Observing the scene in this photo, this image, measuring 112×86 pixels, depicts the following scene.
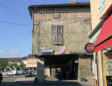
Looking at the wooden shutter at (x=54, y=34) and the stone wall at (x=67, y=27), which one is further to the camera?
the stone wall at (x=67, y=27)

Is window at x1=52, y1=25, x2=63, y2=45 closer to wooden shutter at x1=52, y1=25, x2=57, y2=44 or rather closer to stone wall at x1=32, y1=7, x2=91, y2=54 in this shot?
wooden shutter at x1=52, y1=25, x2=57, y2=44

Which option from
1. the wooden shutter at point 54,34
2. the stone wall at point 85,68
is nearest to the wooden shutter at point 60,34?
the wooden shutter at point 54,34

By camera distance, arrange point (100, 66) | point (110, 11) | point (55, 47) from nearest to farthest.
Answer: point (110, 11) < point (100, 66) < point (55, 47)

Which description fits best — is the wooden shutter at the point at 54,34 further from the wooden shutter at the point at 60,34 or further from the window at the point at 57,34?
the wooden shutter at the point at 60,34

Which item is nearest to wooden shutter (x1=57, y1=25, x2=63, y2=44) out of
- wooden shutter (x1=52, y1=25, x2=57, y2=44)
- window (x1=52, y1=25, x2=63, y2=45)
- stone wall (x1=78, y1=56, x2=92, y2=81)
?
window (x1=52, y1=25, x2=63, y2=45)

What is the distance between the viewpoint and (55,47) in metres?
25.8

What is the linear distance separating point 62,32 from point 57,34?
0.69m

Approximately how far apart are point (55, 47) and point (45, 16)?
4.22 m

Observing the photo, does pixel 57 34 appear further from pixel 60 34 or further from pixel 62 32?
pixel 62 32

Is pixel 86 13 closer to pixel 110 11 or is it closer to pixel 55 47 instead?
pixel 55 47

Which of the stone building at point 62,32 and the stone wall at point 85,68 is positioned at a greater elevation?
the stone building at point 62,32

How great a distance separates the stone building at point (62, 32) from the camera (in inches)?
1015

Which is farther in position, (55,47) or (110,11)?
(55,47)

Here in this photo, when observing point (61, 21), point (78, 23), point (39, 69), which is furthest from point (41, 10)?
point (39, 69)
